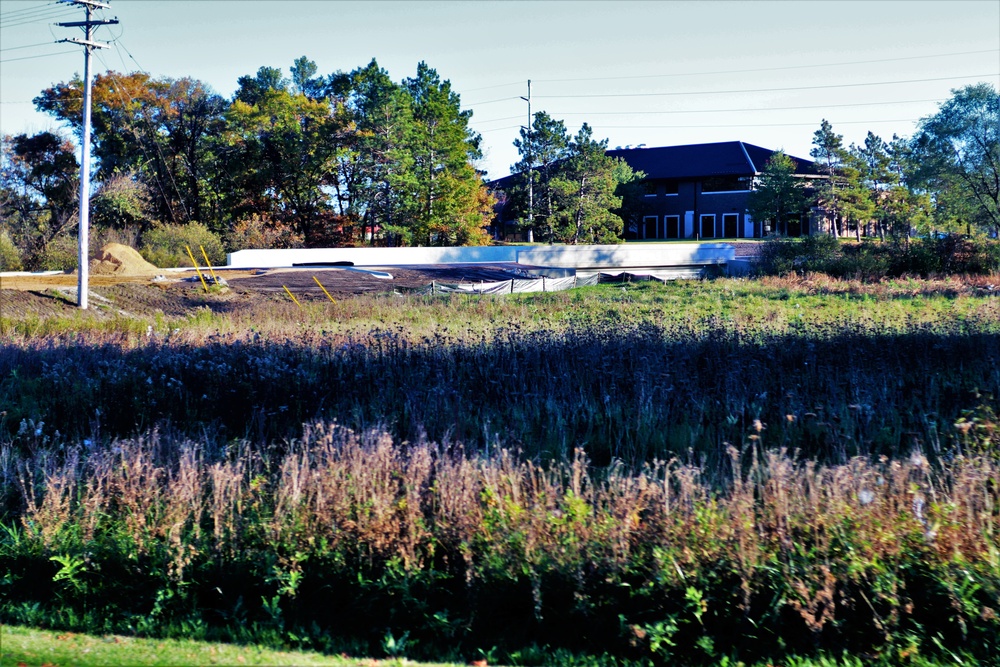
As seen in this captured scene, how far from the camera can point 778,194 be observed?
52.4 m

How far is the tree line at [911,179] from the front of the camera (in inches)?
1631

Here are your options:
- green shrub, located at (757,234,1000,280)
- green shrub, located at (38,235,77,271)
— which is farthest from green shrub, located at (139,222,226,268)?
green shrub, located at (757,234,1000,280)

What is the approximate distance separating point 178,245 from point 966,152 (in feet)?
118

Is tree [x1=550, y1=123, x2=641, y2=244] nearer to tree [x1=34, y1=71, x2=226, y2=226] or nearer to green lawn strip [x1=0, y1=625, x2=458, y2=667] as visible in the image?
tree [x1=34, y1=71, x2=226, y2=226]

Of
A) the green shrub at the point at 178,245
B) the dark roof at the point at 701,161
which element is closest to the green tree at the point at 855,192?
the dark roof at the point at 701,161

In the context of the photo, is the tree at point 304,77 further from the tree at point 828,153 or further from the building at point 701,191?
the tree at point 828,153

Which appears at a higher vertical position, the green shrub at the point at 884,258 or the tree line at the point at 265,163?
the tree line at the point at 265,163

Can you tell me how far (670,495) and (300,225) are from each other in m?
45.7

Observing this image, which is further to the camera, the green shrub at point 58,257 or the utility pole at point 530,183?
the utility pole at point 530,183

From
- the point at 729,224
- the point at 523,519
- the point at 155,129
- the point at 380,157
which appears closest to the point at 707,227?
the point at 729,224

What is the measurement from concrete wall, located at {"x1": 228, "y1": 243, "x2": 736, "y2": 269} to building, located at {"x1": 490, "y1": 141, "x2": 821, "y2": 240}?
21986 mm

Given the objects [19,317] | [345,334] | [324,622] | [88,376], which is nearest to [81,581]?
[324,622]

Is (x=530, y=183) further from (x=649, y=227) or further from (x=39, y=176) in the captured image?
(x=39, y=176)

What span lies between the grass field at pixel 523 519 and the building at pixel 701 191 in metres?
54.1
